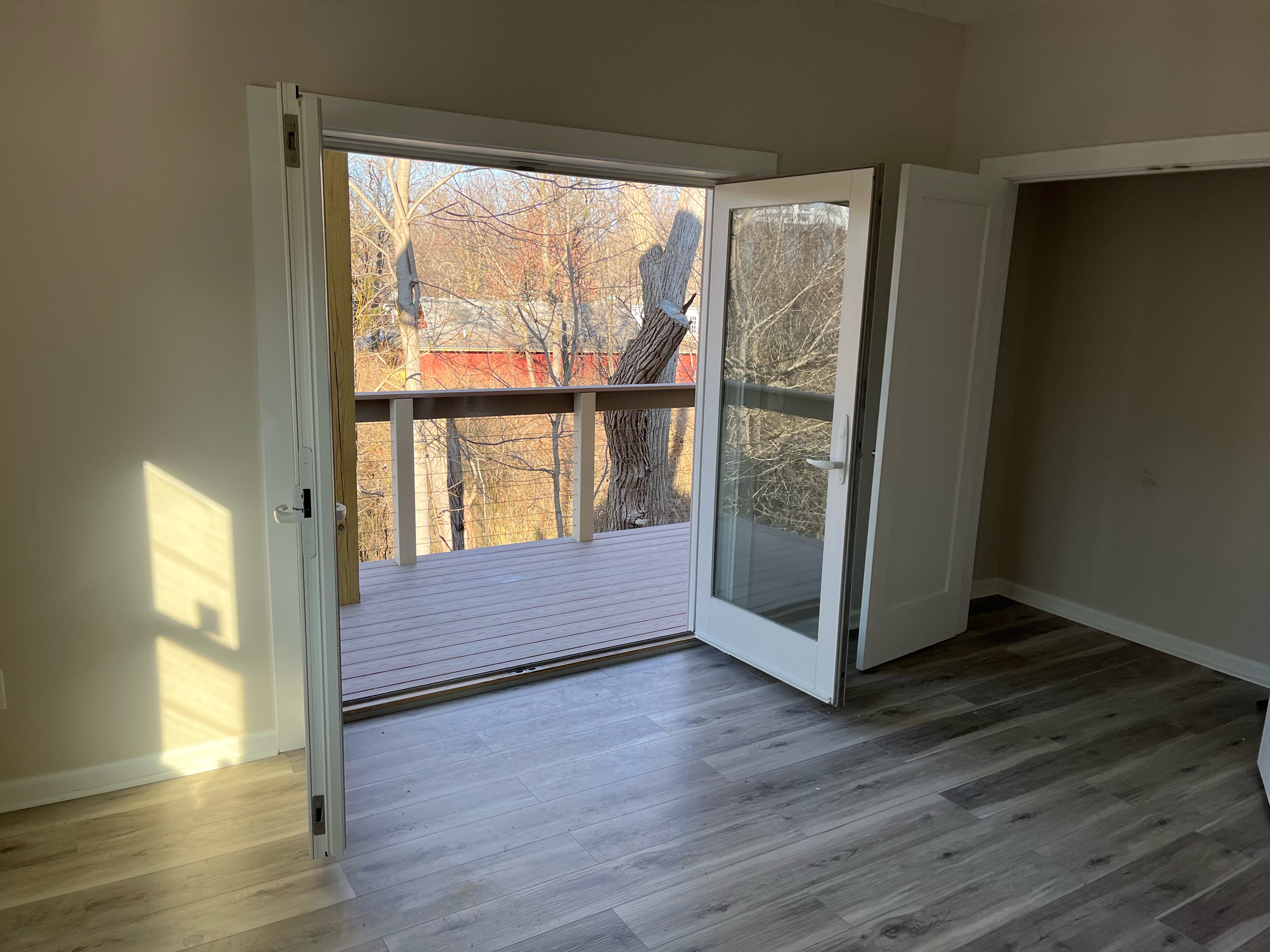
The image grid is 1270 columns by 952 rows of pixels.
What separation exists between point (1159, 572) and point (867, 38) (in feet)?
8.56

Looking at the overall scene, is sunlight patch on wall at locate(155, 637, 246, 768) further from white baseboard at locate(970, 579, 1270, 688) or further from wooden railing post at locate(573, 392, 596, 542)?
white baseboard at locate(970, 579, 1270, 688)

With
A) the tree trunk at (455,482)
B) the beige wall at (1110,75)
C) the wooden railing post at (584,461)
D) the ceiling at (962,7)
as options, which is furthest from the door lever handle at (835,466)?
the tree trunk at (455,482)

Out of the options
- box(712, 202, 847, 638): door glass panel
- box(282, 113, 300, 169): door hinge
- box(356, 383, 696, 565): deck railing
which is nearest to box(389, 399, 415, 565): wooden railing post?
box(356, 383, 696, 565): deck railing

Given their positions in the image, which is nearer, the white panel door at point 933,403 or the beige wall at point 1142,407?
the white panel door at point 933,403

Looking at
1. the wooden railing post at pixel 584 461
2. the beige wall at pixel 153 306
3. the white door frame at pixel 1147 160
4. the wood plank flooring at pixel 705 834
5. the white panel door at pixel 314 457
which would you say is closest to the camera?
the white panel door at pixel 314 457

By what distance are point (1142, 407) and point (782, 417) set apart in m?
1.78

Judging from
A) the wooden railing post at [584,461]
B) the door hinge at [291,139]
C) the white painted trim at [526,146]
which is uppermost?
the white painted trim at [526,146]

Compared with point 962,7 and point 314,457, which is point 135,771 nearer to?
point 314,457

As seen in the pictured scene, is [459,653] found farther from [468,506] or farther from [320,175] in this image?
[468,506]

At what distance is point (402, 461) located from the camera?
4.77 m

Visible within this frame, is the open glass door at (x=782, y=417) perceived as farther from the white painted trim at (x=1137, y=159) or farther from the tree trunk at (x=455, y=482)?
the tree trunk at (x=455, y=482)

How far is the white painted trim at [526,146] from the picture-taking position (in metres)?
2.69

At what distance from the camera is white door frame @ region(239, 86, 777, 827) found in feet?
8.48

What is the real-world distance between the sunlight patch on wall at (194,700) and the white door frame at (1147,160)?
127 inches
